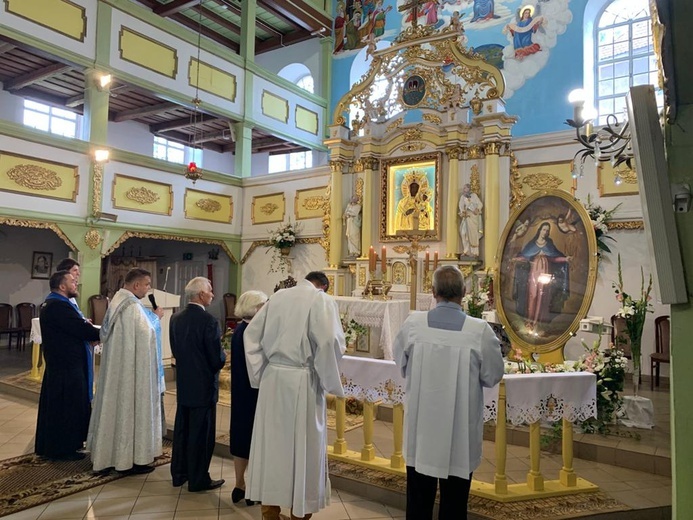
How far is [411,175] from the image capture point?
923 cm

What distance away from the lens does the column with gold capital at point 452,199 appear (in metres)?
8.57

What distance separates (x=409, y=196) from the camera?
9203 mm

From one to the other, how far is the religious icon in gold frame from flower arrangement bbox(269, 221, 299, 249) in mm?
2355

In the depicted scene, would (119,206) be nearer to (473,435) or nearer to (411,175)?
(411,175)

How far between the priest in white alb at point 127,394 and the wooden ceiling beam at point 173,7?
33.4 feet

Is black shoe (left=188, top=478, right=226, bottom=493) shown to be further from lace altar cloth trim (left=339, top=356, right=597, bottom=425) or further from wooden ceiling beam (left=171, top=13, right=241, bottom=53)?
wooden ceiling beam (left=171, top=13, right=241, bottom=53)

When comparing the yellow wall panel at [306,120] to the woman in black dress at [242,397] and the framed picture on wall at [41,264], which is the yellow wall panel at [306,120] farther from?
the woman in black dress at [242,397]

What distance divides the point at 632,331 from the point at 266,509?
13.2 feet

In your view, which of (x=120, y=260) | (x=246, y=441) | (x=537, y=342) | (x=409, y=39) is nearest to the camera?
(x=246, y=441)

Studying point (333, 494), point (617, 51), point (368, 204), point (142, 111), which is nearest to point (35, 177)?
point (142, 111)

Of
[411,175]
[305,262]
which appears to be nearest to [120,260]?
[305,262]

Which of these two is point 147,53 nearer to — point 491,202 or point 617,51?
point 491,202

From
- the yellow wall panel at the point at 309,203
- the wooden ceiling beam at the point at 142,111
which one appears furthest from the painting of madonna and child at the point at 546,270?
the wooden ceiling beam at the point at 142,111

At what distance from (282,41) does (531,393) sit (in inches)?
549
